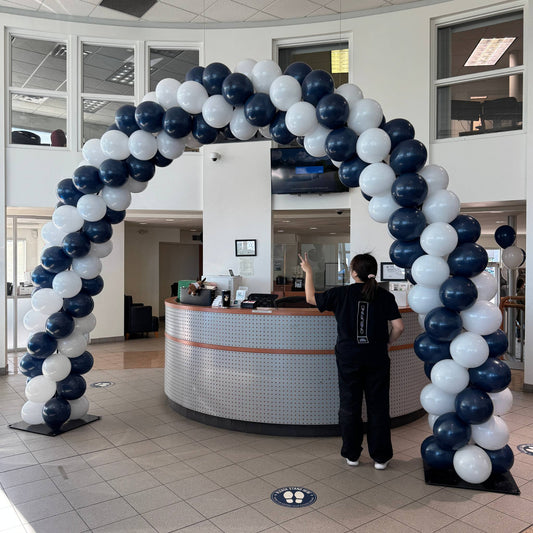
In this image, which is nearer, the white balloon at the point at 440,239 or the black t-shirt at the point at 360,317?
the white balloon at the point at 440,239

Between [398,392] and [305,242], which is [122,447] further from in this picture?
[305,242]

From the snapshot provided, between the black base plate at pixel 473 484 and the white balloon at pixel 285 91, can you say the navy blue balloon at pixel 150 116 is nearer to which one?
the white balloon at pixel 285 91

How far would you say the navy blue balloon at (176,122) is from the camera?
4.35 m

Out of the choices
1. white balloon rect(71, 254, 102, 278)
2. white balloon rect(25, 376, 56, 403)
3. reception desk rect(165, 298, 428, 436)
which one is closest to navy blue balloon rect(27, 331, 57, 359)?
white balloon rect(25, 376, 56, 403)

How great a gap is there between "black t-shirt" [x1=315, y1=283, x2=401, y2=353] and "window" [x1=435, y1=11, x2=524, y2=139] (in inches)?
165

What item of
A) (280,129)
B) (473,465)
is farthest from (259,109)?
(473,465)

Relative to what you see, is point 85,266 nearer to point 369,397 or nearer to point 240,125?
point 240,125

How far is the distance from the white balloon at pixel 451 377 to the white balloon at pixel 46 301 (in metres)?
3.49

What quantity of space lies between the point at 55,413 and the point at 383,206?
358 cm

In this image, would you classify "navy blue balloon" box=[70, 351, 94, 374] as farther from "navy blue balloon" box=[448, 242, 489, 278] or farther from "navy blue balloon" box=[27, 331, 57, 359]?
"navy blue balloon" box=[448, 242, 489, 278]

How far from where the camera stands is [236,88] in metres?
4.06

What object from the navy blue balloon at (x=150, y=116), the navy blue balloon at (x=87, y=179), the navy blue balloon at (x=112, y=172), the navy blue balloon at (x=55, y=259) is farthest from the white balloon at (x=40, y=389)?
the navy blue balloon at (x=150, y=116)

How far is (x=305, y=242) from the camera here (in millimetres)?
16484

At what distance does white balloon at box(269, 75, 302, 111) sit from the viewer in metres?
3.97
